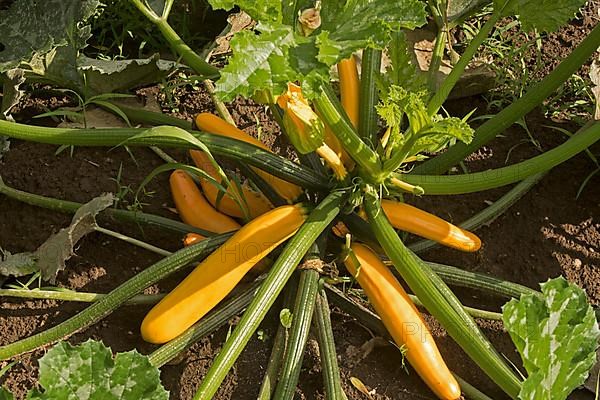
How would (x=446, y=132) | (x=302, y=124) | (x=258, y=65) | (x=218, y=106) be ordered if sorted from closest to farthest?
(x=258, y=65)
(x=446, y=132)
(x=302, y=124)
(x=218, y=106)

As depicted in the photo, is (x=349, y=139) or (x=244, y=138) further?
(x=244, y=138)

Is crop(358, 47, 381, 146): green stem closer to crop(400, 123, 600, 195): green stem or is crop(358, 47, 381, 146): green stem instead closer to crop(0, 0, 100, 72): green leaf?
crop(400, 123, 600, 195): green stem

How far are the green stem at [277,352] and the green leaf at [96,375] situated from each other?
1.73 ft

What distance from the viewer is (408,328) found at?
2279 millimetres

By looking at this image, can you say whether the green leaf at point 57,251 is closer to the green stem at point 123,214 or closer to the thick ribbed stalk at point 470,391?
the green stem at point 123,214

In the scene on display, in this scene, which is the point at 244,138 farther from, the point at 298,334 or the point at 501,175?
the point at 501,175

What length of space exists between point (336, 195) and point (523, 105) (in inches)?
23.0

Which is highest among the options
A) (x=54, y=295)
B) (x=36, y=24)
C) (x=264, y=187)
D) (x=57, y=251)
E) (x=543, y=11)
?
(x=543, y=11)

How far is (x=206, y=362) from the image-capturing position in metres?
2.42

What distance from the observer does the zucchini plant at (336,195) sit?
203 cm

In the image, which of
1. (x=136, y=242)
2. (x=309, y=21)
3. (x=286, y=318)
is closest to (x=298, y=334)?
(x=286, y=318)

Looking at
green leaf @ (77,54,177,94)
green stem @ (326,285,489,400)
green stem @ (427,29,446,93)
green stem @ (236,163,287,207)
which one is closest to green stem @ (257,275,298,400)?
green stem @ (326,285,489,400)

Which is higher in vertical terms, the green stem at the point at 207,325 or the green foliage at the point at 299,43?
the green foliage at the point at 299,43

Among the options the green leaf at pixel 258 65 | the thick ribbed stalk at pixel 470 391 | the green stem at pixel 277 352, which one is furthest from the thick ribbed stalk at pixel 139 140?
the thick ribbed stalk at pixel 470 391
